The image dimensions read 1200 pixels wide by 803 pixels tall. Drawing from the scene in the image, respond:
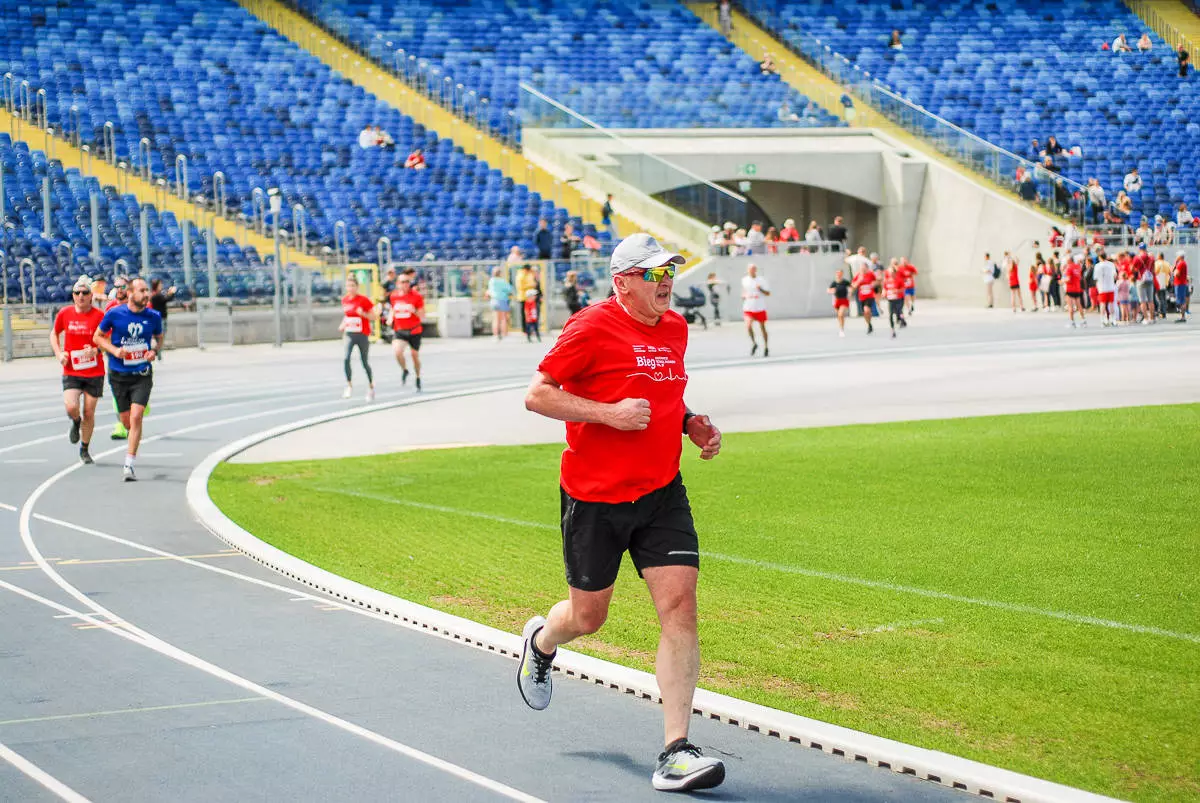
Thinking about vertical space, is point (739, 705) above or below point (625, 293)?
below

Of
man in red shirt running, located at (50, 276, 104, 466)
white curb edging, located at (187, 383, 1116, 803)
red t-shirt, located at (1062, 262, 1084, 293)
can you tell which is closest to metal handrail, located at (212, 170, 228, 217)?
red t-shirt, located at (1062, 262, 1084, 293)

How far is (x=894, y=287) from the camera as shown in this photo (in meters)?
36.2

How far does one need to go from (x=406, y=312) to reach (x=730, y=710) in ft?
59.6

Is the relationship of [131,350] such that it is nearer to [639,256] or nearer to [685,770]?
[639,256]

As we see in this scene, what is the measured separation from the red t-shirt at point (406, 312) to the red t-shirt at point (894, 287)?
48.5ft

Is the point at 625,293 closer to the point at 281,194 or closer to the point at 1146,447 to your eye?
the point at 1146,447

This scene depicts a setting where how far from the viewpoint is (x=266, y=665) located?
791cm

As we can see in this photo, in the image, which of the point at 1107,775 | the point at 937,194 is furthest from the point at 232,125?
the point at 1107,775

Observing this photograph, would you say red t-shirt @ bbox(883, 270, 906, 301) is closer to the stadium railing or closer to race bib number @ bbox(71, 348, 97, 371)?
the stadium railing

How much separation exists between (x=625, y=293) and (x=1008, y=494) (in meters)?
7.33

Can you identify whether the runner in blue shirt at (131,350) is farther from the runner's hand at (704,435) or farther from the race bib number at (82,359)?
the runner's hand at (704,435)

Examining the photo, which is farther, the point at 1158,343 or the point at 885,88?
the point at 885,88

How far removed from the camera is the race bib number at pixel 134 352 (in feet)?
53.3

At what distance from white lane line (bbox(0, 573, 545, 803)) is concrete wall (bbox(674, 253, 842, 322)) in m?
34.6
